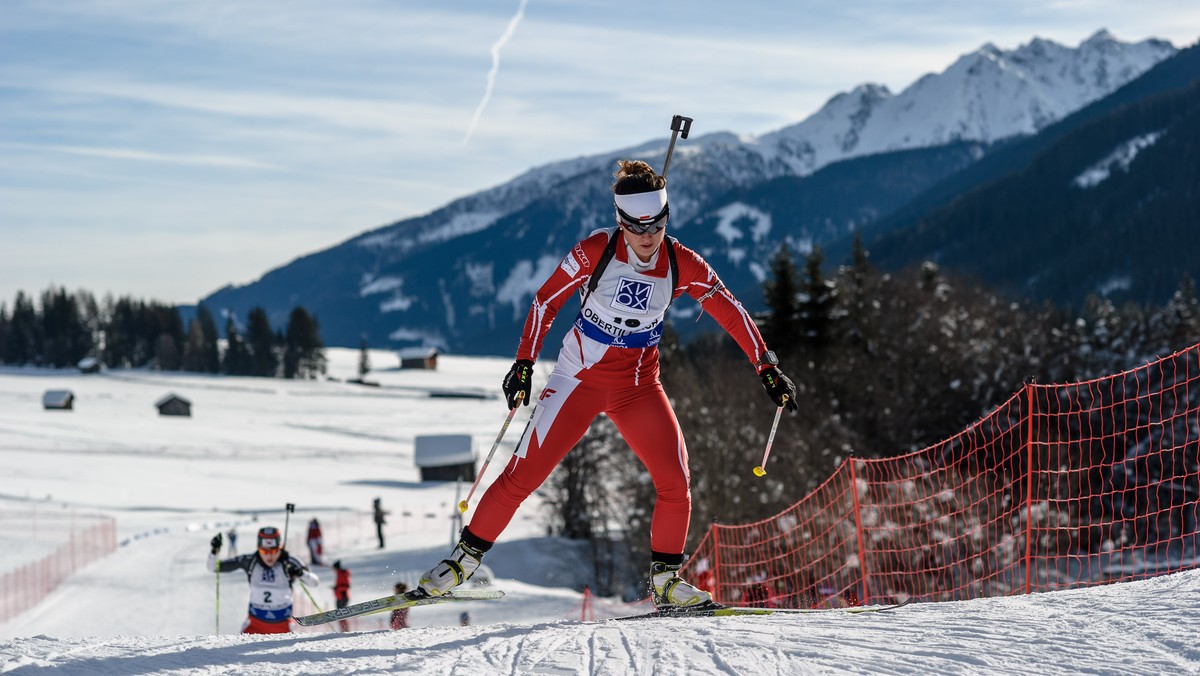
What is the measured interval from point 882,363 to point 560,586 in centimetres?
1603

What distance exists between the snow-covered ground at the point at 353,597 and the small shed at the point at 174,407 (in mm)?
2056

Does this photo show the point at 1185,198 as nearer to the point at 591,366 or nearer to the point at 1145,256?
the point at 1145,256

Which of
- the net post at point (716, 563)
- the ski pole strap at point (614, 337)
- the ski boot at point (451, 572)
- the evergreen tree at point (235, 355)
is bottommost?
the net post at point (716, 563)

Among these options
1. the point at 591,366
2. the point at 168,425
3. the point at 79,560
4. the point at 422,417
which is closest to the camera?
the point at 591,366

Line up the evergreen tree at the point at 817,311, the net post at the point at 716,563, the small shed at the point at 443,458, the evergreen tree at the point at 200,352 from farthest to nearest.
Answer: the evergreen tree at the point at 200,352 → the small shed at the point at 443,458 → the evergreen tree at the point at 817,311 → the net post at the point at 716,563

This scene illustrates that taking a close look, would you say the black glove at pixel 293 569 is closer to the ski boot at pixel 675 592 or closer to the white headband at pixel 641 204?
the ski boot at pixel 675 592

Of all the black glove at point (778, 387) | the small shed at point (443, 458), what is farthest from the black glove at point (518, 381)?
the small shed at point (443, 458)

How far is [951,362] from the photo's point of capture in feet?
129

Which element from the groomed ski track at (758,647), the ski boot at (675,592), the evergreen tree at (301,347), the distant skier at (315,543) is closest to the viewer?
the groomed ski track at (758,647)

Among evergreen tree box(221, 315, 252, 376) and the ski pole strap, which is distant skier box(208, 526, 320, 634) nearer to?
the ski pole strap

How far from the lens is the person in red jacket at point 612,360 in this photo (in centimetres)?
536

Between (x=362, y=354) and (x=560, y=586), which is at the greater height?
(x=362, y=354)

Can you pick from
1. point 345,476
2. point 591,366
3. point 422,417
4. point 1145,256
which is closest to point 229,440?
point 345,476

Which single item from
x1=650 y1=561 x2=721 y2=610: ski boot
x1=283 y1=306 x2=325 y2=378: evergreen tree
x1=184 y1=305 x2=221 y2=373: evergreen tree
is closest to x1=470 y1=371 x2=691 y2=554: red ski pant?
x1=650 y1=561 x2=721 y2=610: ski boot
